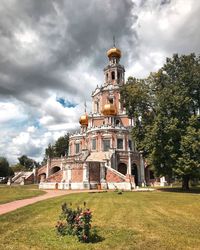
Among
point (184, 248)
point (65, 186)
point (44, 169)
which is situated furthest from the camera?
point (44, 169)

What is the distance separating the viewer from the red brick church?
37875 millimetres

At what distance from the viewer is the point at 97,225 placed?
10672 millimetres

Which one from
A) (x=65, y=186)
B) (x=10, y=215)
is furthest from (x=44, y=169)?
→ (x=10, y=215)

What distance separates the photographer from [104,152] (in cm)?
4988

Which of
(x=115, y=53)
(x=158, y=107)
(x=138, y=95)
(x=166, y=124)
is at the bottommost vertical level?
(x=166, y=124)

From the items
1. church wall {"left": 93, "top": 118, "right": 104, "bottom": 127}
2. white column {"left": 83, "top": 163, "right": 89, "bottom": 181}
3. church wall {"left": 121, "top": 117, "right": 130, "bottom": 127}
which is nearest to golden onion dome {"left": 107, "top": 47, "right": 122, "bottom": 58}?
church wall {"left": 121, "top": 117, "right": 130, "bottom": 127}

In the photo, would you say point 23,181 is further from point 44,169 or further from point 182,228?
point 182,228

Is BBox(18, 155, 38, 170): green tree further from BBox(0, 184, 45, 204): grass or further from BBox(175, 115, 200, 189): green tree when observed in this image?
BBox(175, 115, 200, 189): green tree

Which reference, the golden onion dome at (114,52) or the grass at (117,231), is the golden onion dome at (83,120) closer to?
the golden onion dome at (114,52)

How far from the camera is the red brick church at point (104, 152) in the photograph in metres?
37.9

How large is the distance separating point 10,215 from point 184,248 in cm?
906

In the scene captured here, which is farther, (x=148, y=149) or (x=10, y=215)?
(x=148, y=149)

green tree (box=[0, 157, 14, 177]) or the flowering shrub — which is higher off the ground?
green tree (box=[0, 157, 14, 177])

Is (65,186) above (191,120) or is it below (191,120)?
below
